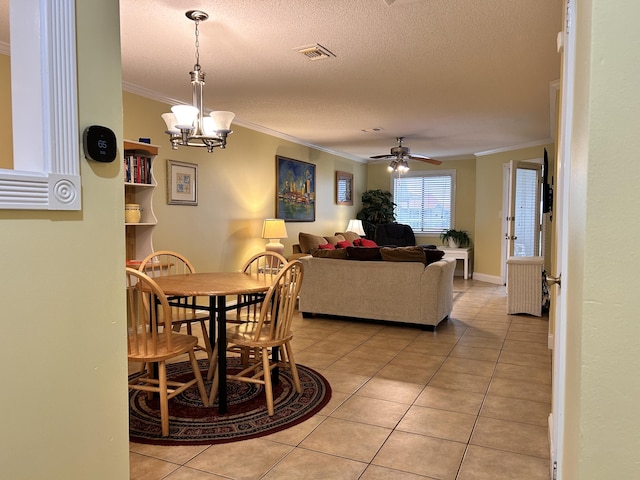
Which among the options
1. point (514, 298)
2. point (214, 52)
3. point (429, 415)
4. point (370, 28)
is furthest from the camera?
point (514, 298)

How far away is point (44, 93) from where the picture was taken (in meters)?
1.18

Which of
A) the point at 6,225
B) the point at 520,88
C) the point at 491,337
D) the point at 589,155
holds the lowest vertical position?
the point at 491,337

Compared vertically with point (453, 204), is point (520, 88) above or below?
above

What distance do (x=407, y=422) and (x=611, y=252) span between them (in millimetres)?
2201

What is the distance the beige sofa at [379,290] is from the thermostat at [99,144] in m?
3.71

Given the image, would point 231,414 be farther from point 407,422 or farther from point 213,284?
point 407,422

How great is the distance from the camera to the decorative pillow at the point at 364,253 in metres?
4.92

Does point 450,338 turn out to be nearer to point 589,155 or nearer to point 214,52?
point 214,52

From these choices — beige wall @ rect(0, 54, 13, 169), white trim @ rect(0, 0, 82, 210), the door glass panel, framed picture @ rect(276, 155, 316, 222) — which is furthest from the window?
white trim @ rect(0, 0, 82, 210)

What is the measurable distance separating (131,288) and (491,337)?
348 cm

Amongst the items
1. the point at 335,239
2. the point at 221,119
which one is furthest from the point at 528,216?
the point at 221,119

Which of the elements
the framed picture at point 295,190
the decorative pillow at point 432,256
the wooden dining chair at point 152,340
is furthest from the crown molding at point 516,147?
the wooden dining chair at point 152,340

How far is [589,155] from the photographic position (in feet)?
2.26

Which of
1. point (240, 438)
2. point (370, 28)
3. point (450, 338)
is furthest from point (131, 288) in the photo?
point (450, 338)
